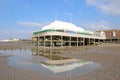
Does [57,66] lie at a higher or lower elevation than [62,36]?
lower

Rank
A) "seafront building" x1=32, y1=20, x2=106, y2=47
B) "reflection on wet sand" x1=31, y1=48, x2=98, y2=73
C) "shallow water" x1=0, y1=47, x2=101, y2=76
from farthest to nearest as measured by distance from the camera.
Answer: "seafront building" x1=32, y1=20, x2=106, y2=47
"reflection on wet sand" x1=31, y1=48, x2=98, y2=73
"shallow water" x1=0, y1=47, x2=101, y2=76

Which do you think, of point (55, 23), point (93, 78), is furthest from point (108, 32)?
point (93, 78)

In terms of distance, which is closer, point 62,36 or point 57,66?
point 57,66

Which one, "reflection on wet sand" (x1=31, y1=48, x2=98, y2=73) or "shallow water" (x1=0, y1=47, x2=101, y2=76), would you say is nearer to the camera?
"shallow water" (x1=0, y1=47, x2=101, y2=76)

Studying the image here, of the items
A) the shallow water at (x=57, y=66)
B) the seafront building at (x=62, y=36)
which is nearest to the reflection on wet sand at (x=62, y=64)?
the shallow water at (x=57, y=66)

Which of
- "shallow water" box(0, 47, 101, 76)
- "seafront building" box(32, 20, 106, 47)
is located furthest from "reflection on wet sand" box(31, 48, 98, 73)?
"seafront building" box(32, 20, 106, 47)

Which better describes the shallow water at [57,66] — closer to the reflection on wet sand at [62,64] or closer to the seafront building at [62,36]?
the reflection on wet sand at [62,64]

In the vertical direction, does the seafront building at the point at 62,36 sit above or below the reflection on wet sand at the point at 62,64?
above

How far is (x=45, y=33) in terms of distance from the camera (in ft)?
171

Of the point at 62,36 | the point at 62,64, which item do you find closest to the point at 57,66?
the point at 62,64

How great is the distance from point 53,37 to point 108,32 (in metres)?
53.9

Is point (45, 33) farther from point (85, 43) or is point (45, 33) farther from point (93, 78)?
point (93, 78)

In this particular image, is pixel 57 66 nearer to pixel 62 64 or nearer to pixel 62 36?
pixel 62 64

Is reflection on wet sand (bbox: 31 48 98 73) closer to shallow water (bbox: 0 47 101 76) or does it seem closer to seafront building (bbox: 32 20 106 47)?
shallow water (bbox: 0 47 101 76)
